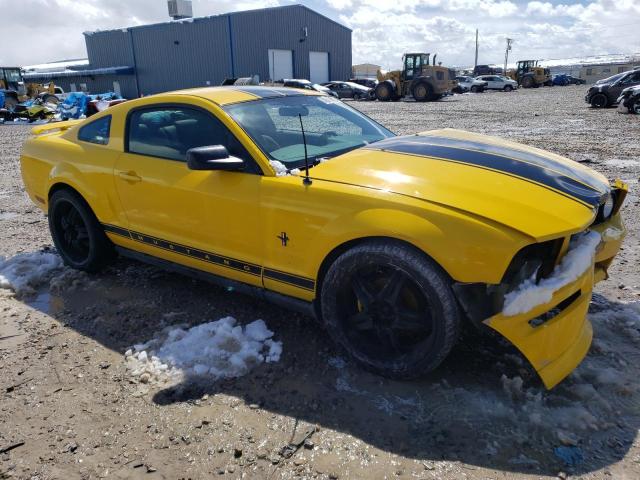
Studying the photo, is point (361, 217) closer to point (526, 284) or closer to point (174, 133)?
point (526, 284)

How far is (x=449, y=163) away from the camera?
2.89 meters

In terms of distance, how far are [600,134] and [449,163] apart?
10731mm

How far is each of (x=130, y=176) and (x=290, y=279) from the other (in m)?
1.52

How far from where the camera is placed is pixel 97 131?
4035 mm

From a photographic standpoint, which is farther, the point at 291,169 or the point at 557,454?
the point at 291,169

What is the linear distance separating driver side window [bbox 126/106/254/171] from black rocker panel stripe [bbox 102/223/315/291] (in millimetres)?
600

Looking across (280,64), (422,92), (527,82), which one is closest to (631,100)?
(422,92)

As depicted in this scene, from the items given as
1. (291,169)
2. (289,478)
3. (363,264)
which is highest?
(291,169)

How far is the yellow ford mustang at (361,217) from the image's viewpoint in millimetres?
2361

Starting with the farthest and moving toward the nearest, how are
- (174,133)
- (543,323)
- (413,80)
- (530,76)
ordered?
(530,76) < (413,80) < (174,133) < (543,323)

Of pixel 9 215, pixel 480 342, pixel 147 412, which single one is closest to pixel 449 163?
pixel 480 342

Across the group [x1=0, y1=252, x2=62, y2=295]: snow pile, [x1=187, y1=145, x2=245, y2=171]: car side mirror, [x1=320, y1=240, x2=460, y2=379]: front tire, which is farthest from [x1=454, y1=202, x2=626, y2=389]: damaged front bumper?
[x1=0, y1=252, x2=62, y2=295]: snow pile

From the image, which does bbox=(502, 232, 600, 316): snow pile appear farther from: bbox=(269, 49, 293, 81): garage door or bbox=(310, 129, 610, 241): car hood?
bbox=(269, 49, 293, 81): garage door

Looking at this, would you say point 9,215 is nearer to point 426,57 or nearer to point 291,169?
point 291,169
